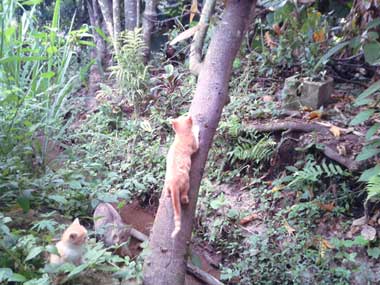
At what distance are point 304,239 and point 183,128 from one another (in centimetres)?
139

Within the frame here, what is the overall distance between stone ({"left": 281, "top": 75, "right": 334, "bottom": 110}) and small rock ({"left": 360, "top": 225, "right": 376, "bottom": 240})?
51.4 inches

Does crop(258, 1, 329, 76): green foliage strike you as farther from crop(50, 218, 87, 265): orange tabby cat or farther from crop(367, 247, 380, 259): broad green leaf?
crop(50, 218, 87, 265): orange tabby cat

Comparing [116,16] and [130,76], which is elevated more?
[116,16]

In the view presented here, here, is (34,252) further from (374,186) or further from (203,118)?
(374,186)

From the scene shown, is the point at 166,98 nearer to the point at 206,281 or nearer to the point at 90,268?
the point at 206,281

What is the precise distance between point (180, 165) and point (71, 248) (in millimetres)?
595

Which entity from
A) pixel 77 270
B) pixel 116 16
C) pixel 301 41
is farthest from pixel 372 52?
pixel 116 16

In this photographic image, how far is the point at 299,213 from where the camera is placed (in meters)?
3.06

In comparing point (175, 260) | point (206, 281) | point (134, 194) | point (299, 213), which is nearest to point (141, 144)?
point (134, 194)

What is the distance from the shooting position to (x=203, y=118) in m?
2.07

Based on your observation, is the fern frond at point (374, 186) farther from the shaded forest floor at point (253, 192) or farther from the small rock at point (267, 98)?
the small rock at point (267, 98)

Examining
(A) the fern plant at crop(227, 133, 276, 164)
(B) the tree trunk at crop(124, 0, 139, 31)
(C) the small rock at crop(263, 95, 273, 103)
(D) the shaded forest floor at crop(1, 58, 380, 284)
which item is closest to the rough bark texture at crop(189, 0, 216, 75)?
(D) the shaded forest floor at crop(1, 58, 380, 284)

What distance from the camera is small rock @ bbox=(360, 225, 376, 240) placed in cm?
267

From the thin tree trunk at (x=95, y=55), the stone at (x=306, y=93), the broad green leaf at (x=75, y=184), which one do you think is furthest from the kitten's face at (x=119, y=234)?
the thin tree trunk at (x=95, y=55)
